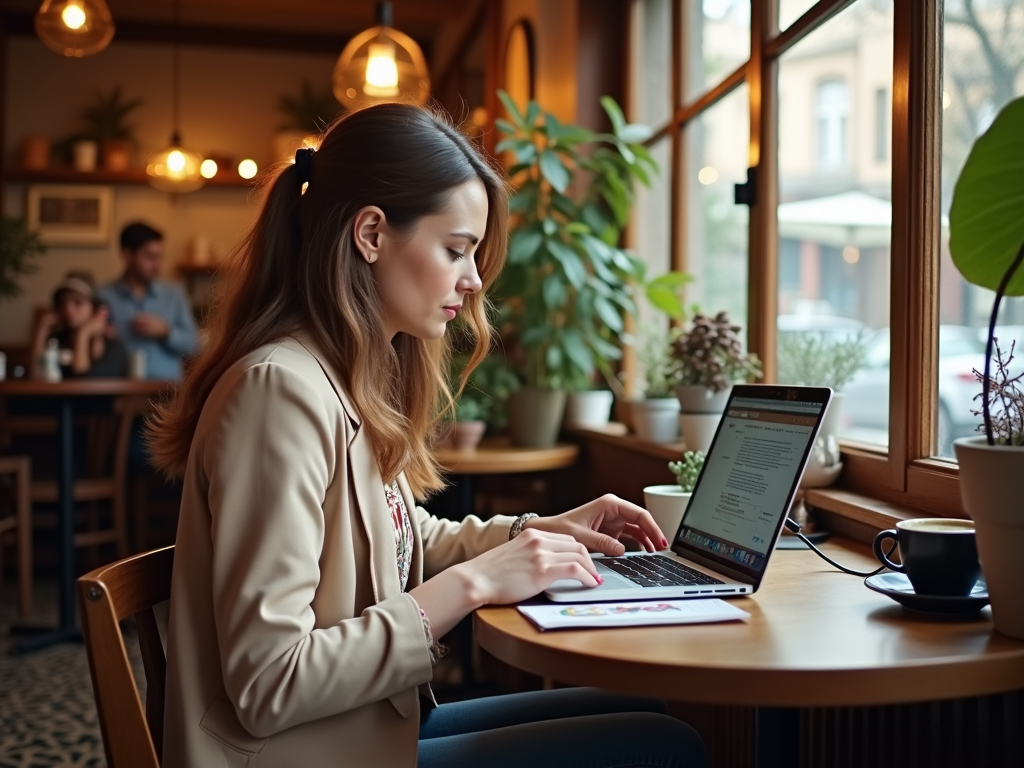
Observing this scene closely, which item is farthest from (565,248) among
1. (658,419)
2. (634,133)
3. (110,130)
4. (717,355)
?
(110,130)

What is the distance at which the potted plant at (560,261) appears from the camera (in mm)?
3125

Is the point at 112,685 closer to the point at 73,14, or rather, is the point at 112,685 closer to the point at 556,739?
the point at 556,739

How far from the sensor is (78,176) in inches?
284

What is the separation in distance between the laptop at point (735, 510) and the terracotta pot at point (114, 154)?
6.79 m

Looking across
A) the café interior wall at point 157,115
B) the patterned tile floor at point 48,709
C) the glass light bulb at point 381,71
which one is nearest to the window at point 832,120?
the glass light bulb at point 381,71

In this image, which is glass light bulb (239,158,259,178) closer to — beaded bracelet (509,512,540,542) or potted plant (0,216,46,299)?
potted plant (0,216,46,299)

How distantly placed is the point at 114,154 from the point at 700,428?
20.4 ft

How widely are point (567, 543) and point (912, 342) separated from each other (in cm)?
78

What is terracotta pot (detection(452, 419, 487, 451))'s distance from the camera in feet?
10.4

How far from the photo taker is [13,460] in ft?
13.4

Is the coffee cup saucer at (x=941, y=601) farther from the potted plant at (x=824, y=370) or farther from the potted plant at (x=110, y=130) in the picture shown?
the potted plant at (x=110, y=130)

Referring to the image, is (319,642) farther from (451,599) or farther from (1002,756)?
(1002,756)

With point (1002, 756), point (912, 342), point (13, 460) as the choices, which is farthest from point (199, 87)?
point (1002, 756)

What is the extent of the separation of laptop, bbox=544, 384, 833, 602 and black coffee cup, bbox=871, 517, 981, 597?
145 millimetres
